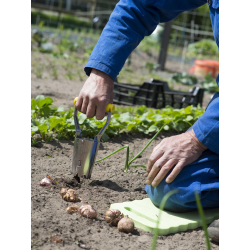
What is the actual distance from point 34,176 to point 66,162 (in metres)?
0.33

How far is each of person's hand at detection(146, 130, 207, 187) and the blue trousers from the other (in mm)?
53

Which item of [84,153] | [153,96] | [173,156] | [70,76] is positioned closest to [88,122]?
[84,153]

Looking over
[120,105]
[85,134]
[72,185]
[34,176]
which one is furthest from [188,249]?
[120,105]

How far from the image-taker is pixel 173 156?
60.7 inches

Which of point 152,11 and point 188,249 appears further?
point 152,11

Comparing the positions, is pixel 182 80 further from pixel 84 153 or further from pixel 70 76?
pixel 84 153

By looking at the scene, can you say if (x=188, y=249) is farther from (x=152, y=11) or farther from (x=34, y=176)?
(x=152, y=11)

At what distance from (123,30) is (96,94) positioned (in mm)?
392

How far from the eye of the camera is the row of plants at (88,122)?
242cm

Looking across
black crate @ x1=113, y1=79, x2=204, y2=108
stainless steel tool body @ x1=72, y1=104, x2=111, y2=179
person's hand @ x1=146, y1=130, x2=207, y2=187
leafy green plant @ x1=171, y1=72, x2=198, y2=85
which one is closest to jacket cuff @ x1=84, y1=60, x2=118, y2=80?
stainless steel tool body @ x1=72, y1=104, x2=111, y2=179

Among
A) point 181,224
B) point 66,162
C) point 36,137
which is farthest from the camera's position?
point 36,137

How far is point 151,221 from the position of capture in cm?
151

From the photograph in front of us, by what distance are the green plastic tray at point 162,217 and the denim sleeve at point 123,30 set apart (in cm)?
69

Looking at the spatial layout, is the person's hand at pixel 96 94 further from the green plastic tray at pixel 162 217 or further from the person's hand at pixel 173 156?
the green plastic tray at pixel 162 217
